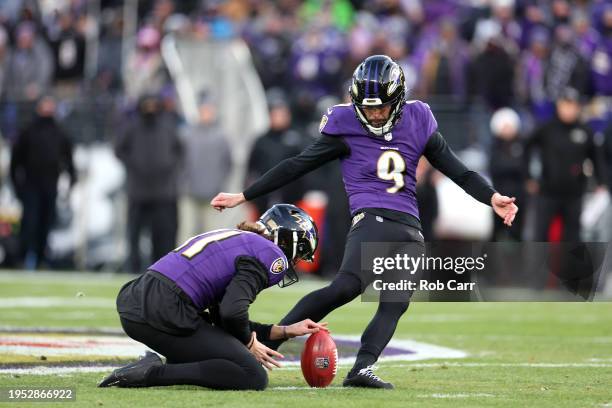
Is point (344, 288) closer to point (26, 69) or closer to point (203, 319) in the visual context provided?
point (203, 319)

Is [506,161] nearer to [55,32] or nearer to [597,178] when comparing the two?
[597,178]

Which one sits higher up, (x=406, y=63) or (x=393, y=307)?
(x=406, y=63)

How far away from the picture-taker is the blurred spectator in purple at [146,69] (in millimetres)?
20484

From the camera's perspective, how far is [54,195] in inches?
752

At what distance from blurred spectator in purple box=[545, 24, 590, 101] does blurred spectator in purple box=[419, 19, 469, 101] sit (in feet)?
4.32

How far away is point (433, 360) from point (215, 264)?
254 cm

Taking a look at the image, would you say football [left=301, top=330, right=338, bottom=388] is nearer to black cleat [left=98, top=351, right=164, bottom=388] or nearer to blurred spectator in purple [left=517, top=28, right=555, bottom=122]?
black cleat [left=98, top=351, right=164, bottom=388]

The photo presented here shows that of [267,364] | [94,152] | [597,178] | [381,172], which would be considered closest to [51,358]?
[267,364]

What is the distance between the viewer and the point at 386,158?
789 centimetres

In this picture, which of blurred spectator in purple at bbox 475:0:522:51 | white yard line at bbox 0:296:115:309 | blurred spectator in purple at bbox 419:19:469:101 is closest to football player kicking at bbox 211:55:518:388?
white yard line at bbox 0:296:115:309

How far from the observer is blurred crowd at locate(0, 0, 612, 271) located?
59.2ft

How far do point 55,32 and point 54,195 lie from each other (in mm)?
4582

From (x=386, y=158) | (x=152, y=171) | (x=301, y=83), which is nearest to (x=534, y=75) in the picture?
(x=301, y=83)

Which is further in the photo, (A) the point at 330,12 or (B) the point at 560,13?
(A) the point at 330,12
